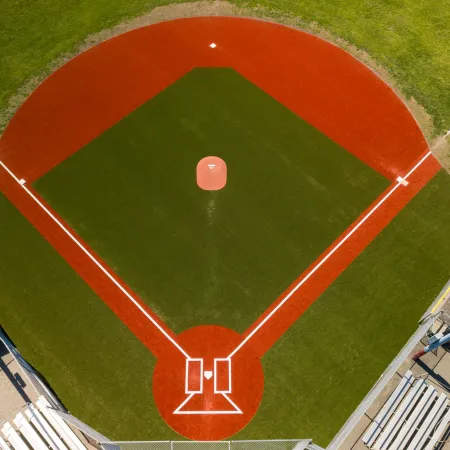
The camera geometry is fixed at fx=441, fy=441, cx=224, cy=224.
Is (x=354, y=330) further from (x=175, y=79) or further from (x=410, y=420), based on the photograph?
(x=175, y=79)

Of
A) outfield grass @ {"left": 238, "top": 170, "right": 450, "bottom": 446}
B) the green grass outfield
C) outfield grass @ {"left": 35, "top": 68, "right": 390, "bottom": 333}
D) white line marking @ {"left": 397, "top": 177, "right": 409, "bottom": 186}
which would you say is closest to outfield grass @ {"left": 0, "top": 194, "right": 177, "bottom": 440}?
the green grass outfield

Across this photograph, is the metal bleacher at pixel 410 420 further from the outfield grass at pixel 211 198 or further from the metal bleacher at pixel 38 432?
the metal bleacher at pixel 38 432

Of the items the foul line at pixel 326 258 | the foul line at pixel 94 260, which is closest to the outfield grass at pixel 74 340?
the foul line at pixel 94 260

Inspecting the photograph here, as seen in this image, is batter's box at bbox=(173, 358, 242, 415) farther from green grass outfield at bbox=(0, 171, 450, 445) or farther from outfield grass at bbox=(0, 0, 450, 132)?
outfield grass at bbox=(0, 0, 450, 132)

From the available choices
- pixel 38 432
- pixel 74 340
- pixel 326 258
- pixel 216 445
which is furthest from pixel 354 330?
pixel 38 432

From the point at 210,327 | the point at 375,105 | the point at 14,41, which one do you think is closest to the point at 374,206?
the point at 375,105

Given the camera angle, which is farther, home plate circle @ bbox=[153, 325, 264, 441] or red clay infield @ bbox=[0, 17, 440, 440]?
red clay infield @ bbox=[0, 17, 440, 440]

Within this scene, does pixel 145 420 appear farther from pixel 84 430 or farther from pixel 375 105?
pixel 375 105
